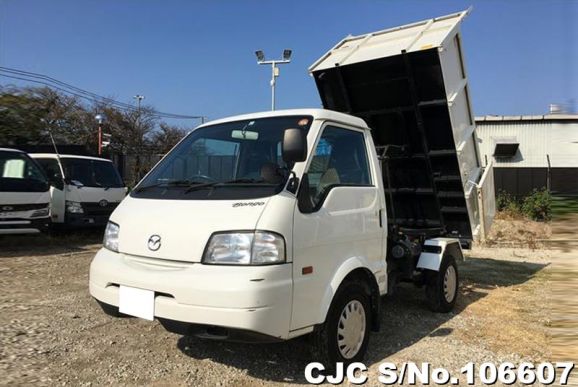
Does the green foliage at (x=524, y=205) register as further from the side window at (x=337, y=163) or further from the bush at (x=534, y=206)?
the side window at (x=337, y=163)

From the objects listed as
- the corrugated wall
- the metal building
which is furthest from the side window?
the corrugated wall

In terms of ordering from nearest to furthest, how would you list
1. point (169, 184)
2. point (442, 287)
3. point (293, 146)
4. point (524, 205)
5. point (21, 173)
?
point (293, 146) < point (169, 184) < point (442, 287) < point (21, 173) < point (524, 205)

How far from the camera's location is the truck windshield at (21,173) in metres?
9.80

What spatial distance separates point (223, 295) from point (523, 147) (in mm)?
19304

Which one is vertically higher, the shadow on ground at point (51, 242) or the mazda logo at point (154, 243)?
the mazda logo at point (154, 243)

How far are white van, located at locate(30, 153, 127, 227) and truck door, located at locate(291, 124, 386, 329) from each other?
8.28 meters

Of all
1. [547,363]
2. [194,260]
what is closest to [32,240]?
[194,260]

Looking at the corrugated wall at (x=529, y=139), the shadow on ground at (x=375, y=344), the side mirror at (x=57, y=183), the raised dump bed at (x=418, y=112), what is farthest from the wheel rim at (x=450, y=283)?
the corrugated wall at (x=529, y=139)

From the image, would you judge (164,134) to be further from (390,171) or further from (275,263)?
(275,263)

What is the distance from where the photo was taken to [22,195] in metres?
9.73

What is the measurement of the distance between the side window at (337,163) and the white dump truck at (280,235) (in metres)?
0.02

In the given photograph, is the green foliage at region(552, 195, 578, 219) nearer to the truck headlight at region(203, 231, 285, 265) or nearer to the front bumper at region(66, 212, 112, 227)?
the truck headlight at region(203, 231, 285, 265)

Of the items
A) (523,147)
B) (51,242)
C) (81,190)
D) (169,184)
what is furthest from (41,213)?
(523,147)

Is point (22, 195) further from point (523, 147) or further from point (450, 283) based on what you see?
point (523, 147)
